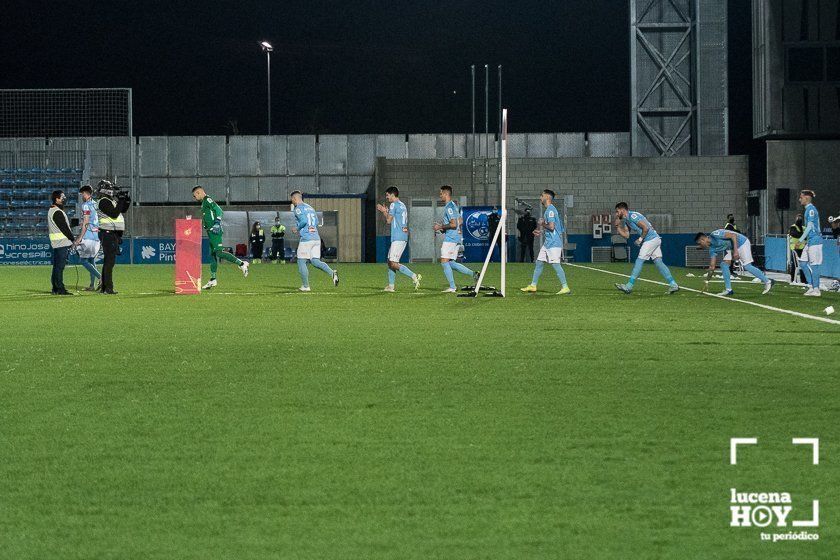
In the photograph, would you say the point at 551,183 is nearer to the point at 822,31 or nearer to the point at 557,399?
the point at 822,31

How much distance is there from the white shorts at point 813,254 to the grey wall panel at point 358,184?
40.0m

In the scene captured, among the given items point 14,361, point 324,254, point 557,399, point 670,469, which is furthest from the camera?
point 324,254

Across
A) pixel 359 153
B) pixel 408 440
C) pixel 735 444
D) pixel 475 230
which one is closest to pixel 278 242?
pixel 475 230

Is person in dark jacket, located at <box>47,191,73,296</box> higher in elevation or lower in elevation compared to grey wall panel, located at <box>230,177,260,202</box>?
lower

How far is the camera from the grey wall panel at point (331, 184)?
2379 inches

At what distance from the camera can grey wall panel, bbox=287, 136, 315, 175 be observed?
6031 cm

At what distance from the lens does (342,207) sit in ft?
170

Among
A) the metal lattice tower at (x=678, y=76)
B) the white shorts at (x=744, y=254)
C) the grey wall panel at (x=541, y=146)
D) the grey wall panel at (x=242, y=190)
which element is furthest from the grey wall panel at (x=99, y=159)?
the white shorts at (x=744, y=254)

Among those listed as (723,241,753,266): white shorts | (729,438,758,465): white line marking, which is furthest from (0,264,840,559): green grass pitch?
(723,241,753,266): white shorts

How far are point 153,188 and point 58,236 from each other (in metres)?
40.1

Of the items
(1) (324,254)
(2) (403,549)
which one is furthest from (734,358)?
(1) (324,254)

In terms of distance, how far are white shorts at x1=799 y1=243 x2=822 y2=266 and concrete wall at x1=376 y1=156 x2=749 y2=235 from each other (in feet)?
91.5

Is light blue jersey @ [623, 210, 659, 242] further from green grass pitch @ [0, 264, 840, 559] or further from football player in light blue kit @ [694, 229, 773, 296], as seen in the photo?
green grass pitch @ [0, 264, 840, 559]

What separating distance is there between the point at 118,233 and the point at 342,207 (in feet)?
97.9
